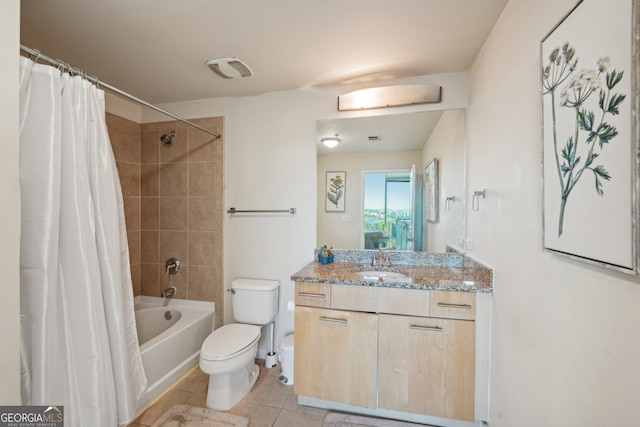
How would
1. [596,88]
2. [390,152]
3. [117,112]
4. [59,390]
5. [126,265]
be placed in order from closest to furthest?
[596,88] → [59,390] → [126,265] → [390,152] → [117,112]

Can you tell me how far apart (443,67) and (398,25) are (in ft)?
2.04

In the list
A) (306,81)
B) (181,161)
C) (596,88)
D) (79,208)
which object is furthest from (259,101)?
(596,88)

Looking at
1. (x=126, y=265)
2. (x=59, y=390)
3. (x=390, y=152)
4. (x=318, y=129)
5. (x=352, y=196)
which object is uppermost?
(x=318, y=129)

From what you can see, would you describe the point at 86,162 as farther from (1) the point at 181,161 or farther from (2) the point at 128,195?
(2) the point at 128,195

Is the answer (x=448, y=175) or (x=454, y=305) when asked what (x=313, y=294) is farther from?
(x=448, y=175)

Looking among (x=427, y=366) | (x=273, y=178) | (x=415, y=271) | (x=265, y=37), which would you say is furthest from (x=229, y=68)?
(x=427, y=366)

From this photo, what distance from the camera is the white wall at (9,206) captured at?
0.87 meters

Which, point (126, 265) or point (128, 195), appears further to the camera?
point (128, 195)

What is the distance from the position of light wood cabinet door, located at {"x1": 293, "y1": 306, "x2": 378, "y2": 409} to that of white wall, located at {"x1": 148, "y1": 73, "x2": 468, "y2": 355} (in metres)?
0.62

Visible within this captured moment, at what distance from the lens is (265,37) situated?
155 cm

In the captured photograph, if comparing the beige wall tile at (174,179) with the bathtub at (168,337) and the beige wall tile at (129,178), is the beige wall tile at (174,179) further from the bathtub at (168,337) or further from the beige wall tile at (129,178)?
the bathtub at (168,337)

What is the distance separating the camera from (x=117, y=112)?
7.86 ft

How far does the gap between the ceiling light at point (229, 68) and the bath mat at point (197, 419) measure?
7.86ft

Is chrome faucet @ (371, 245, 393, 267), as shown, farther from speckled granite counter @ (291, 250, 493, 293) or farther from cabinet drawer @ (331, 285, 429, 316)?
cabinet drawer @ (331, 285, 429, 316)
